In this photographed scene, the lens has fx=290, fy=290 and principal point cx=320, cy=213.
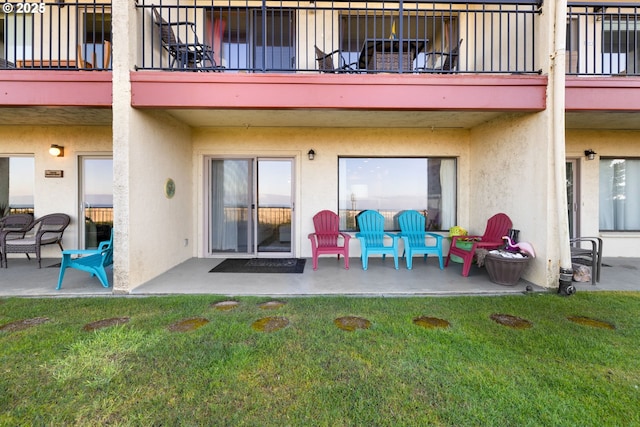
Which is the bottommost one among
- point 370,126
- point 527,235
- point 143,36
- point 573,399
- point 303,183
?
point 573,399

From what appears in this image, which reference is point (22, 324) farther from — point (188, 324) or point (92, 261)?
point (188, 324)

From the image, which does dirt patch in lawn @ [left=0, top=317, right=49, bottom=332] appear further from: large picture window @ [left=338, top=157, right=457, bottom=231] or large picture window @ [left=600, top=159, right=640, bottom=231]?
large picture window @ [left=600, top=159, right=640, bottom=231]

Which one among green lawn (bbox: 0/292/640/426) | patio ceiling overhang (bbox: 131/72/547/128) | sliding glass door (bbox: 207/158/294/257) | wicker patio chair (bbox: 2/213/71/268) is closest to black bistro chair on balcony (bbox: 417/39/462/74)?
patio ceiling overhang (bbox: 131/72/547/128)

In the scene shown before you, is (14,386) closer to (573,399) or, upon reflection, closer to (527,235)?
(573,399)

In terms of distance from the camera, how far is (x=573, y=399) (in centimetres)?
178

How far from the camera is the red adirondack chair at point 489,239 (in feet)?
14.5

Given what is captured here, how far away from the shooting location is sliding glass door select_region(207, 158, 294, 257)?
19.4 feet

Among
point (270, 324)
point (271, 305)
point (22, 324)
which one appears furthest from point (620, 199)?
point (22, 324)

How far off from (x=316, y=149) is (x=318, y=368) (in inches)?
176

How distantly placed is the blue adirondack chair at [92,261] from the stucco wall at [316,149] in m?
1.98

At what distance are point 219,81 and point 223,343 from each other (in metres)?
3.21

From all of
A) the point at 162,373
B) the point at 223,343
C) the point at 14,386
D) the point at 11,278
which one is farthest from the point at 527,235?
the point at 11,278

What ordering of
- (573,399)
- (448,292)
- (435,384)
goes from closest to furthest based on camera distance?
(573,399)
(435,384)
(448,292)

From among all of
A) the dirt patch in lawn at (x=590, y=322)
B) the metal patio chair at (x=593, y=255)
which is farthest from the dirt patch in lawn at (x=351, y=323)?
the metal patio chair at (x=593, y=255)
